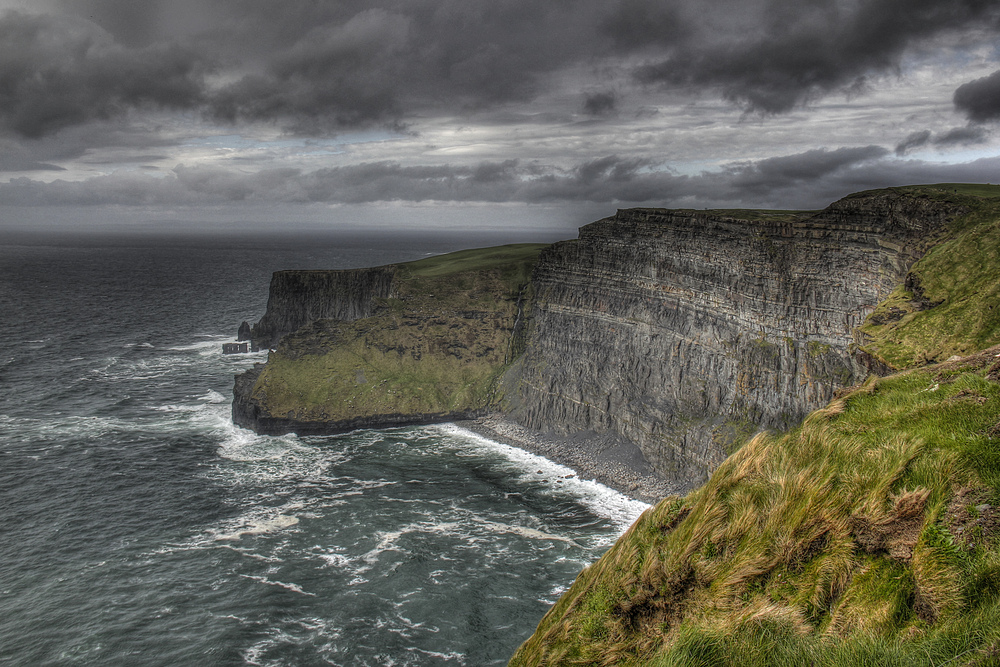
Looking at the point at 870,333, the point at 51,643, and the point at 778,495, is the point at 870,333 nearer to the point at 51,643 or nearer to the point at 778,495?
the point at 778,495

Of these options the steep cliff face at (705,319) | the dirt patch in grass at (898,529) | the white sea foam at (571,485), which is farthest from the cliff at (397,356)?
the dirt patch in grass at (898,529)

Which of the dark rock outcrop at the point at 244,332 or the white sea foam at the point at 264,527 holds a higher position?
the dark rock outcrop at the point at 244,332

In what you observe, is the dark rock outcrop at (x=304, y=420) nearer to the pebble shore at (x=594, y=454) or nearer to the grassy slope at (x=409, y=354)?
the grassy slope at (x=409, y=354)

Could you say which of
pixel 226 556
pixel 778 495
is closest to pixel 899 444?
pixel 778 495

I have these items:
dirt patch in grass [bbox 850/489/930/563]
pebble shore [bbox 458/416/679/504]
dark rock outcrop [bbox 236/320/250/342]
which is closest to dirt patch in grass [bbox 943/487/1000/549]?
dirt patch in grass [bbox 850/489/930/563]

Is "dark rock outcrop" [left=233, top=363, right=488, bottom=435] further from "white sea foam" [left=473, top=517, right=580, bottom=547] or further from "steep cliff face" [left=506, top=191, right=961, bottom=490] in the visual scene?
"white sea foam" [left=473, top=517, right=580, bottom=547]

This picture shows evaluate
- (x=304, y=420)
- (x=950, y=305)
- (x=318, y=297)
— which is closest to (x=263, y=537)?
(x=304, y=420)
